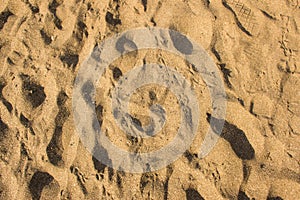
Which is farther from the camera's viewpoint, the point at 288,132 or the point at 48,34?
the point at 48,34

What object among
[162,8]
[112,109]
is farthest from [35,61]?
[162,8]

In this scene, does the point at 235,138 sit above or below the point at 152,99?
below

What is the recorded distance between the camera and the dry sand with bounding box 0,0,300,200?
250 cm

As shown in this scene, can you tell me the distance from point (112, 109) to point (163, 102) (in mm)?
388

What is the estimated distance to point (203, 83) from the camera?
2705 mm

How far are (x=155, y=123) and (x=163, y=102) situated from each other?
173 millimetres

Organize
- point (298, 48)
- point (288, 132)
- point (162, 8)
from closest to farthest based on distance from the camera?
point (288, 132) → point (298, 48) → point (162, 8)

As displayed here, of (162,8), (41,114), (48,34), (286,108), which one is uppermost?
(162,8)

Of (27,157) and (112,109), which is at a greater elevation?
(112,109)

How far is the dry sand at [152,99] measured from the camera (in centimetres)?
250

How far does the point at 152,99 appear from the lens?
2701mm

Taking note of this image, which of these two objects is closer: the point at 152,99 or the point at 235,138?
the point at 235,138

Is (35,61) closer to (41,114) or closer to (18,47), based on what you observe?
(18,47)

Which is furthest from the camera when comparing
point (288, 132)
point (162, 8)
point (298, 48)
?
point (162, 8)
